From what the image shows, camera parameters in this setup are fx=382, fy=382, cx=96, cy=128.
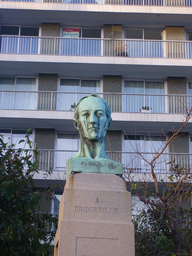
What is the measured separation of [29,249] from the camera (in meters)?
10.2

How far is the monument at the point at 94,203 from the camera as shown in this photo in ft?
20.6

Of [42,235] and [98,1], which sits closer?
[42,235]

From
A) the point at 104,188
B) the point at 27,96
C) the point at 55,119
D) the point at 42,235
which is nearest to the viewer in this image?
the point at 104,188

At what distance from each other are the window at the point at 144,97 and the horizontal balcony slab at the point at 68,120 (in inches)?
48.5

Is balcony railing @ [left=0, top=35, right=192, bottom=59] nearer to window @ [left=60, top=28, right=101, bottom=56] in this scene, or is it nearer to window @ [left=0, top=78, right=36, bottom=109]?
window @ [left=60, top=28, right=101, bottom=56]

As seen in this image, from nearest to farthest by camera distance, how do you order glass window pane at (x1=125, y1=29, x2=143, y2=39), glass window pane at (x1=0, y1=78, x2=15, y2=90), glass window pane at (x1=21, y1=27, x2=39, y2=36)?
1. glass window pane at (x1=0, y1=78, x2=15, y2=90)
2. glass window pane at (x1=21, y1=27, x2=39, y2=36)
3. glass window pane at (x1=125, y1=29, x2=143, y2=39)

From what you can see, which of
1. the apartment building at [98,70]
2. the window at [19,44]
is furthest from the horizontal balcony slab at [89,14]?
the window at [19,44]

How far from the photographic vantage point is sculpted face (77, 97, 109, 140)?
711 centimetres

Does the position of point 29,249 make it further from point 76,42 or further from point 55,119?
point 76,42

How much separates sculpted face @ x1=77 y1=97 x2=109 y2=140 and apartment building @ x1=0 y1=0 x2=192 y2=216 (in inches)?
496

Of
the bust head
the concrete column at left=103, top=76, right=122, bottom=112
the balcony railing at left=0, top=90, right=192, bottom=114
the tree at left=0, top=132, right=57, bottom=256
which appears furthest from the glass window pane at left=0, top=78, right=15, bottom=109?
the bust head

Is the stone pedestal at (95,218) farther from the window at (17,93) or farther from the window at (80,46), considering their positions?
the window at (80,46)

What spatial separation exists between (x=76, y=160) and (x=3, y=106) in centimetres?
1586

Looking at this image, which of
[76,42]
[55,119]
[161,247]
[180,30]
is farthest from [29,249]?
[180,30]
